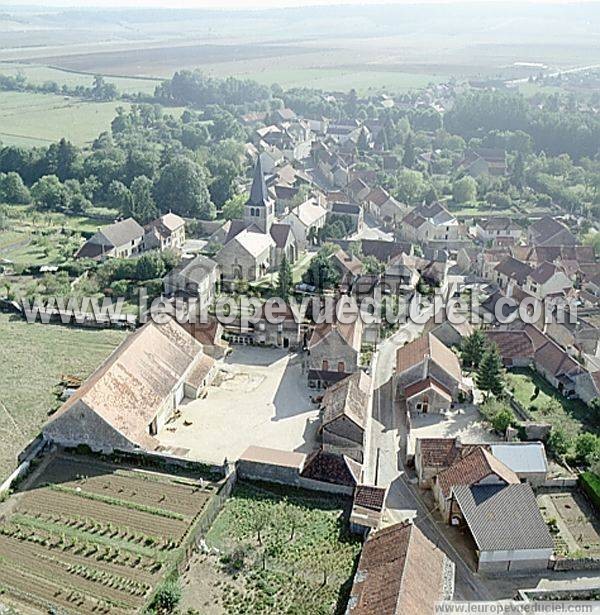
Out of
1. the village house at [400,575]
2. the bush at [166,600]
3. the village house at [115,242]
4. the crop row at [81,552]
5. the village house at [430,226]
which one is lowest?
the village house at [430,226]

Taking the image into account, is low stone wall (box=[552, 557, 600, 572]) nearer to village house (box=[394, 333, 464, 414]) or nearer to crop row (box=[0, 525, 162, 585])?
village house (box=[394, 333, 464, 414])

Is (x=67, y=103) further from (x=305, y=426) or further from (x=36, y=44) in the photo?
(x=305, y=426)

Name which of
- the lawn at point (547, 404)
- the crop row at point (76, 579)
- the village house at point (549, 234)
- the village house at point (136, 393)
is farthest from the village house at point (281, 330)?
the village house at point (549, 234)

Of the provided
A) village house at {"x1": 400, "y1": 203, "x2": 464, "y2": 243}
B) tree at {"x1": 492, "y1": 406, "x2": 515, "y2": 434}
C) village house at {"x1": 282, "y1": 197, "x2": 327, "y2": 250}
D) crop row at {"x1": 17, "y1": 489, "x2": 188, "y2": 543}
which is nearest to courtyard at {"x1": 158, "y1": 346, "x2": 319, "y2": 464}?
crop row at {"x1": 17, "y1": 489, "x2": 188, "y2": 543}

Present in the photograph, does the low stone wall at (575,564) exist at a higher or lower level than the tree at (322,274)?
higher

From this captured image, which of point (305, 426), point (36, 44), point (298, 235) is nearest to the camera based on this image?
point (305, 426)

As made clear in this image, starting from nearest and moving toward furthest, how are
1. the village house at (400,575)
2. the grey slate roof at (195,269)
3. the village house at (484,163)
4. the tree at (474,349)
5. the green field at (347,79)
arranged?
the village house at (400,575)
the tree at (474,349)
the grey slate roof at (195,269)
the village house at (484,163)
the green field at (347,79)

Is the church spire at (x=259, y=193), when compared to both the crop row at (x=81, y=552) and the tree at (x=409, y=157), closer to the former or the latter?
the crop row at (x=81, y=552)

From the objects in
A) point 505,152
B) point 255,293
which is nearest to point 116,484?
point 255,293
